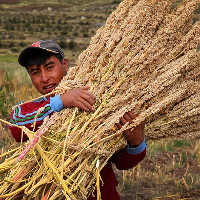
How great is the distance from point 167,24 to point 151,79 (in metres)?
0.36

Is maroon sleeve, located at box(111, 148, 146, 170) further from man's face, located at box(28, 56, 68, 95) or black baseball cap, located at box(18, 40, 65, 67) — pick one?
black baseball cap, located at box(18, 40, 65, 67)

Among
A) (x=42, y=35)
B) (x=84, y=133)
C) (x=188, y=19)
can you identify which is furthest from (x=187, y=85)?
(x=42, y=35)

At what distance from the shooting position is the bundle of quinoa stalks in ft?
4.64

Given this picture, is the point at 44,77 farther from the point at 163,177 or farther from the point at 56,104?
the point at 163,177

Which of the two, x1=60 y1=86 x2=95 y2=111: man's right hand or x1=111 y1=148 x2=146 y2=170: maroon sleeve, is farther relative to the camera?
x1=111 y1=148 x2=146 y2=170: maroon sleeve

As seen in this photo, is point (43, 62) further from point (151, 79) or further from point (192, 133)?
point (192, 133)

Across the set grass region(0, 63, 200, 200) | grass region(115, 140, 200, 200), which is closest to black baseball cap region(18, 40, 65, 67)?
grass region(0, 63, 200, 200)

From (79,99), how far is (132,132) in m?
0.35

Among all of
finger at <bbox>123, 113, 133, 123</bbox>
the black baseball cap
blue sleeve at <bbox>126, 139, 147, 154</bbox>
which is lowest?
blue sleeve at <bbox>126, 139, 147, 154</bbox>

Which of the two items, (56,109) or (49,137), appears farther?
(56,109)

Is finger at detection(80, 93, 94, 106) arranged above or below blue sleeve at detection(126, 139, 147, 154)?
above

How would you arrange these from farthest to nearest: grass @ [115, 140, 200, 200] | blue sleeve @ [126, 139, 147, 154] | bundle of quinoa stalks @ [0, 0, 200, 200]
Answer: grass @ [115, 140, 200, 200]
blue sleeve @ [126, 139, 147, 154]
bundle of quinoa stalks @ [0, 0, 200, 200]

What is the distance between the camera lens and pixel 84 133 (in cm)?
153

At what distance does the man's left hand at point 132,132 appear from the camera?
1611 millimetres
